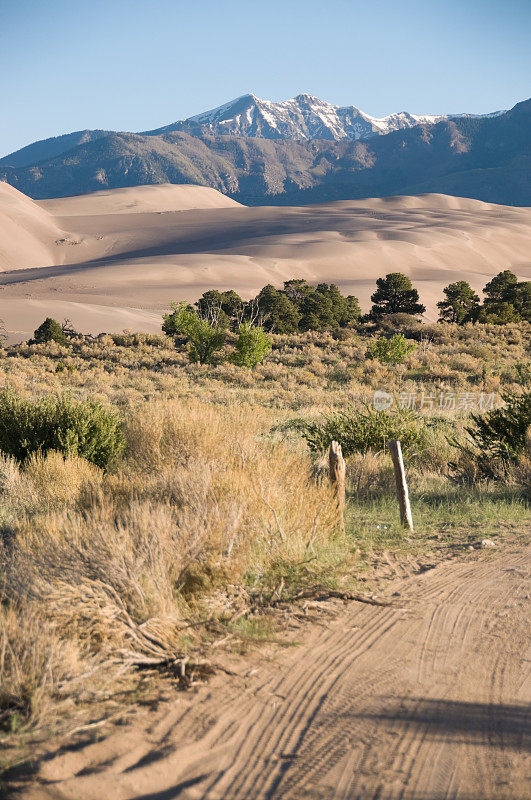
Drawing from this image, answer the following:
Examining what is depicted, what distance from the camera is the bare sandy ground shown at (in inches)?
3248

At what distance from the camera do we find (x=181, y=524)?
5.26 m

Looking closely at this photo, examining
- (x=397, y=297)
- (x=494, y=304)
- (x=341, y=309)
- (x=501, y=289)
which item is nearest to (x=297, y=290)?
(x=341, y=309)

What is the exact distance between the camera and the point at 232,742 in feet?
11.6

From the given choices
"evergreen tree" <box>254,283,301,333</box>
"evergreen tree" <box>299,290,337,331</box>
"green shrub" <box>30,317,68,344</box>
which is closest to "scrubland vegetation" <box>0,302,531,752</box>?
"green shrub" <box>30,317,68,344</box>

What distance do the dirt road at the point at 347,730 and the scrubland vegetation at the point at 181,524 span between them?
0.38 meters

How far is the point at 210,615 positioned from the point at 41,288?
91.5 meters

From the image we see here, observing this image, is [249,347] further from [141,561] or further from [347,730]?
[347,730]

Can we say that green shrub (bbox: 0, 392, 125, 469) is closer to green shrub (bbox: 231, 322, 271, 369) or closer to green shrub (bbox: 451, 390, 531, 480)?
green shrub (bbox: 451, 390, 531, 480)

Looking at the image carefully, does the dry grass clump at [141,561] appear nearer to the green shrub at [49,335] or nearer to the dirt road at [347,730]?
the dirt road at [347,730]

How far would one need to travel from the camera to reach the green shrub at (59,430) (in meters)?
9.85

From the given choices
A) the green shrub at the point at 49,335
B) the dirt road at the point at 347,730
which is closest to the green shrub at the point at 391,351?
the green shrub at the point at 49,335

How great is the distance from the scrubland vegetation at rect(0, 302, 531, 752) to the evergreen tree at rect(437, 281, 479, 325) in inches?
1565

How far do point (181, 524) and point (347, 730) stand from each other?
7.14 feet

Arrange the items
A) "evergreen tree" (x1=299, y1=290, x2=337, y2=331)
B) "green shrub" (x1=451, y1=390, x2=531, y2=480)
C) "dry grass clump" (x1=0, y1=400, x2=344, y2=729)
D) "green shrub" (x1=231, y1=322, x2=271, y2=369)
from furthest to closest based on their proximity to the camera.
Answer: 1. "evergreen tree" (x1=299, y1=290, x2=337, y2=331)
2. "green shrub" (x1=231, y1=322, x2=271, y2=369)
3. "green shrub" (x1=451, y1=390, x2=531, y2=480)
4. "dry grass clump" (x1=0, y1=400, x2=344, y2=729)
